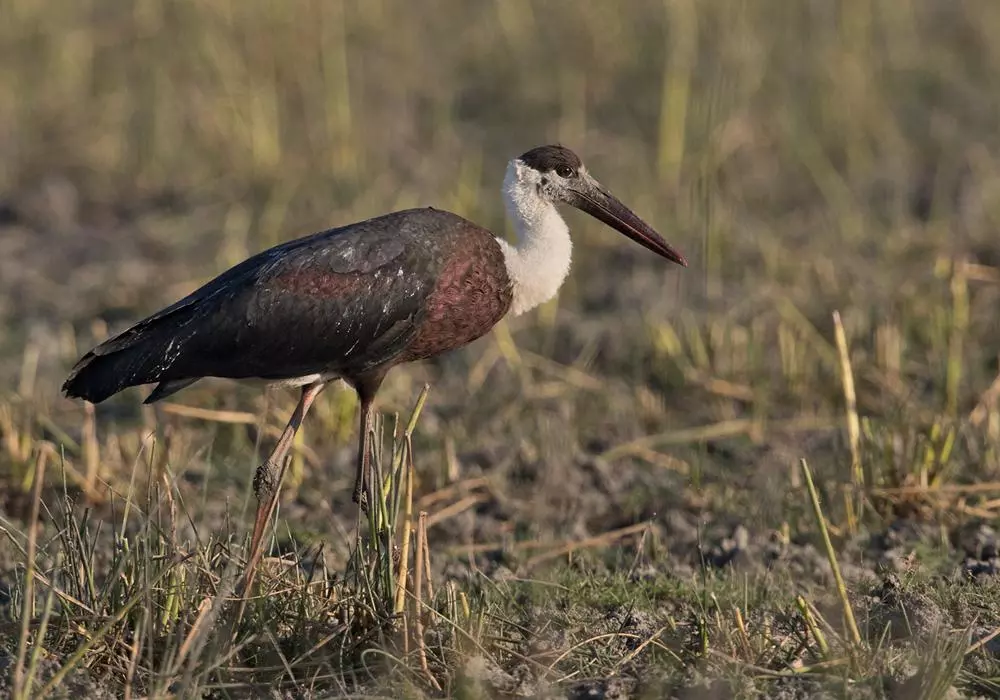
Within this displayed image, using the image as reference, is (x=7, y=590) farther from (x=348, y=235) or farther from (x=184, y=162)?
(x=184, y=162)

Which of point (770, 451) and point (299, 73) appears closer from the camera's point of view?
point (770, 451)

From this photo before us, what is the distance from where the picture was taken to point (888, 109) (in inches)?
369

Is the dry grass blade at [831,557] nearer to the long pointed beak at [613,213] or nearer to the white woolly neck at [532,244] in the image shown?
the white woolly neck at [532,244]

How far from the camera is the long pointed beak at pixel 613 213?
5.14m

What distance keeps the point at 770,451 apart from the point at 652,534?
0.92 m

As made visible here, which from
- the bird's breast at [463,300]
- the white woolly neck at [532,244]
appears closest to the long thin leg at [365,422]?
the bird's breast at [463,300]

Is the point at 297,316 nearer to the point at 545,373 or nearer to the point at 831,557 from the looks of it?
the point at 831,557

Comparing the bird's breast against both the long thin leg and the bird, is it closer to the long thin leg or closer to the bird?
the bird

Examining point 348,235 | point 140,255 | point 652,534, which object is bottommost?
point 652,534

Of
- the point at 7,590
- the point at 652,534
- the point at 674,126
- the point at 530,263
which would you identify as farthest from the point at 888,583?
the point at 674,126

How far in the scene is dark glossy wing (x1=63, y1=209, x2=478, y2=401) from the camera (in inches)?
183

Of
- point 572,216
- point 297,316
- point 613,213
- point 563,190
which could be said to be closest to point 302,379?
point 297,316

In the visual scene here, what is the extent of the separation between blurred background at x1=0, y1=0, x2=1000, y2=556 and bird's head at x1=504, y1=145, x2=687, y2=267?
30 centimetres

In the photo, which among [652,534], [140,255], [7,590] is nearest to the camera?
[7,590]
